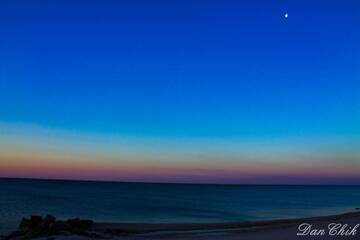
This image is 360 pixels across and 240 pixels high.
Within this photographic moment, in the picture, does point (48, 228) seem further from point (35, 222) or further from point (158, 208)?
point (158, 208)

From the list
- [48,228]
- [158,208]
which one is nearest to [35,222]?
[48,228]

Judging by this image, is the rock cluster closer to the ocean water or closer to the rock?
the rock

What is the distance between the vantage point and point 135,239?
19.9 meters

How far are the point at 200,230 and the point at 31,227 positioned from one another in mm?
9750

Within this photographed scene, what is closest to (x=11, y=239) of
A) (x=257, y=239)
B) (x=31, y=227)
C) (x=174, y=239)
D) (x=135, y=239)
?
(x=31, y=227)

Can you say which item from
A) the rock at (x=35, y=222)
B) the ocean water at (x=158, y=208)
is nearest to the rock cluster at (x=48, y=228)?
the rock at (x=35, y=222)

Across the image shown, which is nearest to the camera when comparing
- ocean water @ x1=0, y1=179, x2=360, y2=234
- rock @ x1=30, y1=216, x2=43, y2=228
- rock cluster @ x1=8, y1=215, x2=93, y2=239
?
rock cluster @ x1=8, y1=215, x2=93, y2=239

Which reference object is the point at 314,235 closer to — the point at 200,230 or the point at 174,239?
the point at 174,239

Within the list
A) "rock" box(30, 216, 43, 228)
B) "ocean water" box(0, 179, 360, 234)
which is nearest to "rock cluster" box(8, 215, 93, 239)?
"rock" box(30, 216, 43, 228)

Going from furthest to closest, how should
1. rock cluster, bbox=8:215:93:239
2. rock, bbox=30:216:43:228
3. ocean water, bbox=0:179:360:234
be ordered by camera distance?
ocean water, bbox=0:179:360:234 < rock, bbox=30:216:43:228 < rock cluster, bbox=8:215:93:239

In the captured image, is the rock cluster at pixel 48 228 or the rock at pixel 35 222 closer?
the rock cluster at pixel 48 228

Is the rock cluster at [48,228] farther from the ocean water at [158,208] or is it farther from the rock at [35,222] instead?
the ocean water at [158,208]

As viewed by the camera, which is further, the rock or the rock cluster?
the rock

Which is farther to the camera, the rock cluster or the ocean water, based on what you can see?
the ocean water
